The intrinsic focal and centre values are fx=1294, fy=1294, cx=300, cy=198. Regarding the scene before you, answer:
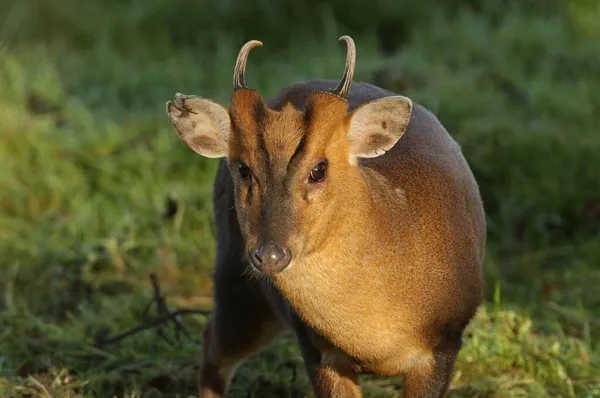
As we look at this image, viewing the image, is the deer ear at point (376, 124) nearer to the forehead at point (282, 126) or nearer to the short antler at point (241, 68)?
the forehead at point (282, 126)

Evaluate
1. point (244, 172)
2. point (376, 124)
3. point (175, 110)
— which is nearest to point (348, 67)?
point (376, 124)

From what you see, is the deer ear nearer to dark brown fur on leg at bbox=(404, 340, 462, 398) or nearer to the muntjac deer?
the muntjac deer

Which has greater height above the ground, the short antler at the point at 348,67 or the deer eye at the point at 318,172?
the short antler at the point at 348,67

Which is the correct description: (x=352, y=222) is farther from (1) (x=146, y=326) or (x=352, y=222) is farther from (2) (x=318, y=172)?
(1) (x=146, y=326)

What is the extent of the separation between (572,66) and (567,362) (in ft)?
12.6

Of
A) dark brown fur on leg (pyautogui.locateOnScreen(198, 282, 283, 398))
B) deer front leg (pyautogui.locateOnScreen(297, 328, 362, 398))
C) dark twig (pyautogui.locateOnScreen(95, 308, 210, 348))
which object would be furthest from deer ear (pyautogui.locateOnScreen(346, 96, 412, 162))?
dark twig (pyautogui.locateOnScreen(95, 308, 210, 348))

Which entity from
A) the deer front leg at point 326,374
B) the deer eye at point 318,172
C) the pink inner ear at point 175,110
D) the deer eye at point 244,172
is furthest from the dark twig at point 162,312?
the deer eye at point 318,172

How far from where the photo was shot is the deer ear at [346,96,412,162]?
4.04 meters

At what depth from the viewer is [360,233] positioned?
4012mm

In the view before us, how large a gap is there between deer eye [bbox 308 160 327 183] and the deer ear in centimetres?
18

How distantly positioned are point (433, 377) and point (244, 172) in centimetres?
96

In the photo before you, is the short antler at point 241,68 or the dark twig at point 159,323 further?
the dark twig at point 159,323

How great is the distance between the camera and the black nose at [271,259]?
3700 mm

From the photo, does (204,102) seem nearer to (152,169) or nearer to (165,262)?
(165,262)
